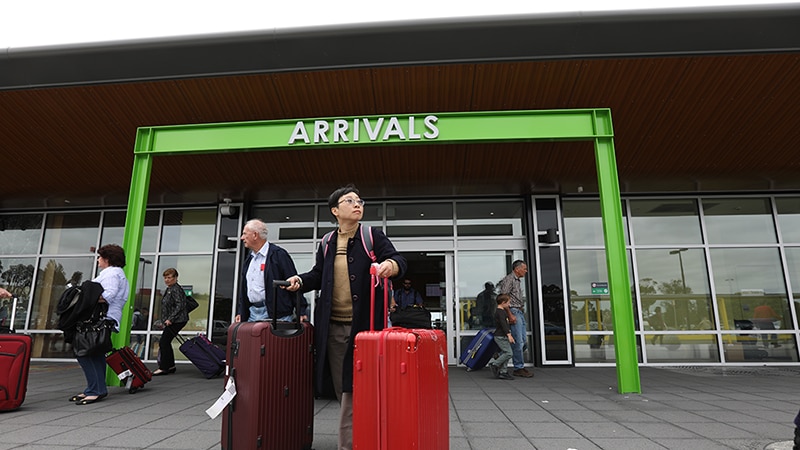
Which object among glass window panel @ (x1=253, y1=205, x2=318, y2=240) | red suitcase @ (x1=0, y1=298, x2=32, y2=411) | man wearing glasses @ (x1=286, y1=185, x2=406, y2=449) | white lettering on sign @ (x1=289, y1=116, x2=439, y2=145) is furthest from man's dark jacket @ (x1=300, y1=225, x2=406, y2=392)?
glass window panel @ (x1=253, y1=205, x2=318, y2=240)

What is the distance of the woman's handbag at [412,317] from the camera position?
764 cm

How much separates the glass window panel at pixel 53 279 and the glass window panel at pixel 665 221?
11.7m

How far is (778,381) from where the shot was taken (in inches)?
243

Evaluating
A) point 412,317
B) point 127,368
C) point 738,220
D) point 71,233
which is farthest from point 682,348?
point 71,233

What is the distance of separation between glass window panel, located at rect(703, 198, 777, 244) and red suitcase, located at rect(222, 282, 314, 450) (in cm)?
917

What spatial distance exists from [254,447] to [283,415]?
23cm

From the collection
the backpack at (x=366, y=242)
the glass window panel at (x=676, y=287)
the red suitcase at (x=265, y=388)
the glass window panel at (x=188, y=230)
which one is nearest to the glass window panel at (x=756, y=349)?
the glass window panel at (x=676, y=287)

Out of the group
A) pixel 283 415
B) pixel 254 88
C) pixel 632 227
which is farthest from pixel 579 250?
pixel 283 415

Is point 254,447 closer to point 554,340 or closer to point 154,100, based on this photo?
point 154,100

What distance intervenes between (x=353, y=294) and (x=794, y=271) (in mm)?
10018

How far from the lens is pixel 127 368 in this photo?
5.15 m

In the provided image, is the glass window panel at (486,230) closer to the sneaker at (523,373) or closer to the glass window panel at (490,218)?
the glass window panel at (490,218)

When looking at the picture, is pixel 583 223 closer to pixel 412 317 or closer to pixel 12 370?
pixel 412 317

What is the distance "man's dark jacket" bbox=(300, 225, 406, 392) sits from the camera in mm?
2541
